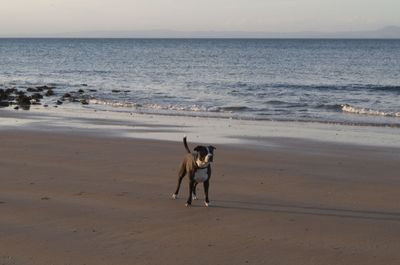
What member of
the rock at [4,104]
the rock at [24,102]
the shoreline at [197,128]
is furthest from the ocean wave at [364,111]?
the rock at [4,104]

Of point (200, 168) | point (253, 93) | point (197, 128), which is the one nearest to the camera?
point (200, 168)

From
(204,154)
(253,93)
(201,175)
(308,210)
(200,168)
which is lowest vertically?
(253,93)

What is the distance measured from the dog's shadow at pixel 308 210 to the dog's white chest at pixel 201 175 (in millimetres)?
392

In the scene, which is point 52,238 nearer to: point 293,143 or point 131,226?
point 131,226

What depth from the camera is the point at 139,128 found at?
58.1 feet

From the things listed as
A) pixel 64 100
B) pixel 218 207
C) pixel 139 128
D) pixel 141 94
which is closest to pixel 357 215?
pixel 218 207

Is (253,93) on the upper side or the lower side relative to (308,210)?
lower

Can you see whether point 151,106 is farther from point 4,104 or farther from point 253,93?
point 253,93

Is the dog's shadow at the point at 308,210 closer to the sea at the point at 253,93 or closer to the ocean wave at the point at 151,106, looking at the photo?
the sea at the point at 253,93

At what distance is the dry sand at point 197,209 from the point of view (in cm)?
654

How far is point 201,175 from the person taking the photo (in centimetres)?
860

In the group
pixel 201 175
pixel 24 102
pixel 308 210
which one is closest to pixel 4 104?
pixel 24 102

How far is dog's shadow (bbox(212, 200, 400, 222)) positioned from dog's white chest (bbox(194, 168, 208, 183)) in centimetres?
39

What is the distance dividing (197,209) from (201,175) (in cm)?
49
